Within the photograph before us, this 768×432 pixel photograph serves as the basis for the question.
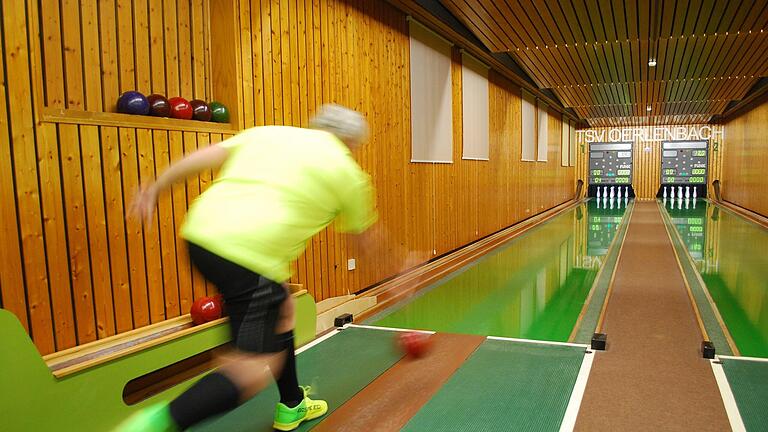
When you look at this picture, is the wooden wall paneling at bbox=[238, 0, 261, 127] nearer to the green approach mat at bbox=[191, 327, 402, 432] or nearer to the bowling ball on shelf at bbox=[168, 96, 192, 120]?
the bowling ball on shelf at bbox=[168, 96, 192, 120]

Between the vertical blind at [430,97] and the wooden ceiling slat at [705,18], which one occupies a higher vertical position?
the wooden ceiling slat at [705,18]

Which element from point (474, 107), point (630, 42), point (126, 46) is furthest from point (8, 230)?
point (630, 42)

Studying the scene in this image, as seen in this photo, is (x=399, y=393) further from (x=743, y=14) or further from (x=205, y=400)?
(x=743, y=14)

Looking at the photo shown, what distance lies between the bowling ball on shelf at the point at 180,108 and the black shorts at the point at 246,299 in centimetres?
157

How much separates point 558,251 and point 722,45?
11.4 ft

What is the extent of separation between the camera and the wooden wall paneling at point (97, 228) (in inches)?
98.0

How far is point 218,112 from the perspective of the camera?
3160 mm

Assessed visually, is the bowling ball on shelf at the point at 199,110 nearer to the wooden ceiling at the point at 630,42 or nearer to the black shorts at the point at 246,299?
the black shorts at the point at 246,299

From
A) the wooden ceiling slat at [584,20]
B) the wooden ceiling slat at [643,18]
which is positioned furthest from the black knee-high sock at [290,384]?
Answer: the wooden ceiling slat at [643,18]

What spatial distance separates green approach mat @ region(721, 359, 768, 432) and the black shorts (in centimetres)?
187

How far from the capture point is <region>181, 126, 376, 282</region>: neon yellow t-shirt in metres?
1.46

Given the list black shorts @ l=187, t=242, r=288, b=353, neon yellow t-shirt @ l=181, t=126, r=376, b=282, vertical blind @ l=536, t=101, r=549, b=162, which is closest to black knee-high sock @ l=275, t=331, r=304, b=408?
black shorts @ l=187, t=242, r=288, b=353

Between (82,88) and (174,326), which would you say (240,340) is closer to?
(174,326)

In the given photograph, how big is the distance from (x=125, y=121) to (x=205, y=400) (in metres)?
1.70
